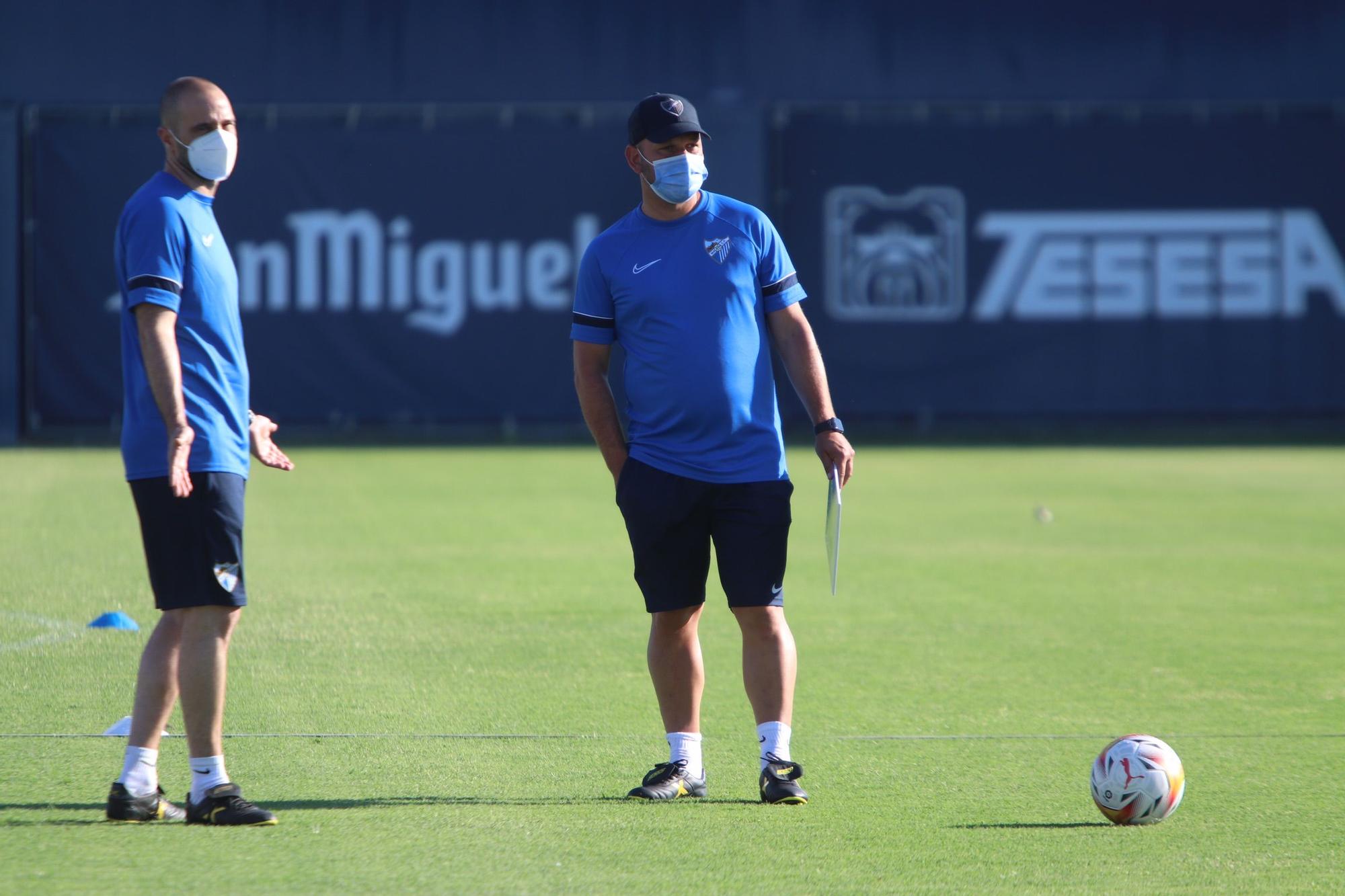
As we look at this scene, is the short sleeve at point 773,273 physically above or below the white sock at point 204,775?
above

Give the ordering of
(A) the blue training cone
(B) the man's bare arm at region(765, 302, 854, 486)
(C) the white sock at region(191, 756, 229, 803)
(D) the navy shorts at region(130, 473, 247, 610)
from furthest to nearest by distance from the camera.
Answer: (A) the blue training cone
(B) the man's bare arm at region(765, 302, 854, 486)
(C) the white sock at region(191, 756, 229, 803)
(D) the navy shorts at region(130, 473, 247, 610)

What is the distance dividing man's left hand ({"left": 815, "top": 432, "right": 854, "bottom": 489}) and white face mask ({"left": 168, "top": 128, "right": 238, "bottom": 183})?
1.76m

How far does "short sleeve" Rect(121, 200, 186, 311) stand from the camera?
4.38 meters

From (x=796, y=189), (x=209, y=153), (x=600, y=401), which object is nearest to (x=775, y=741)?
(x=600, y=401)

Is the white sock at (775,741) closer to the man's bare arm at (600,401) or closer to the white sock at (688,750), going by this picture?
the white sock at (688,750)

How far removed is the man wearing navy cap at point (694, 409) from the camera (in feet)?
16.2

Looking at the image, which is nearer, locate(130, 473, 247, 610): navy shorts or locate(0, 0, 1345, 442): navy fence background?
locate(130, 473, 247, 610): navy shorts

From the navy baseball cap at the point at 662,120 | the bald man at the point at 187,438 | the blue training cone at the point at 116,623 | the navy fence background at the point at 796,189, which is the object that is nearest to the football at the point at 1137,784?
the navy baseball cap at the point at 662,120

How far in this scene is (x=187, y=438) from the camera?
4332 millimetres

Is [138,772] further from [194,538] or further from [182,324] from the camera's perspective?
[182,324]

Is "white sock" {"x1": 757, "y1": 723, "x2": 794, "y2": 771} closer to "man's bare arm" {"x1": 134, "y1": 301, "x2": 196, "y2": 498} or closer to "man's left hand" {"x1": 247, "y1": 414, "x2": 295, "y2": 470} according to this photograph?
"man's left hand" {"x1": 247, "y1": 414, "x2": 295, "y2": 470}

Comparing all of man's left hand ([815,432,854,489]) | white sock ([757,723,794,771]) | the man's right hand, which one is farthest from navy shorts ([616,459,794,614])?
the man's right hand

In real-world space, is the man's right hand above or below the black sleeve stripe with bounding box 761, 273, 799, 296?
below

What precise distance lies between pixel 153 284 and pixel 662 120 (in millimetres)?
1468
